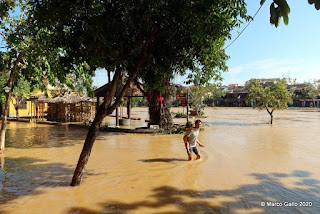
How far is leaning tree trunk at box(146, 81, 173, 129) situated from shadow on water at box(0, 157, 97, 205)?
8666 millimetres

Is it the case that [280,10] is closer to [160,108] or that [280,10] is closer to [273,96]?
[160,108]

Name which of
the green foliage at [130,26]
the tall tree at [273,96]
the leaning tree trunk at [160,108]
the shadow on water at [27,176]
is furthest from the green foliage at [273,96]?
the shadow on water at [27,176]

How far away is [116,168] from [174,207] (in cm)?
302

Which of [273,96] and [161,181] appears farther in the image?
[273,96]

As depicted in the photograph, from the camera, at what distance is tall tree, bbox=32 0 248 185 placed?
450 cm

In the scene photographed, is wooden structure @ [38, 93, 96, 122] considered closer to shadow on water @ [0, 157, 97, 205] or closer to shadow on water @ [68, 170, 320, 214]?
shadow on water @ [0, 157, 97, 205]

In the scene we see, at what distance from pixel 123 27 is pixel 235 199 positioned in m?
4.29

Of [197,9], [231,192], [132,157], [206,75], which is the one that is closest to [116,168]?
[132,157]

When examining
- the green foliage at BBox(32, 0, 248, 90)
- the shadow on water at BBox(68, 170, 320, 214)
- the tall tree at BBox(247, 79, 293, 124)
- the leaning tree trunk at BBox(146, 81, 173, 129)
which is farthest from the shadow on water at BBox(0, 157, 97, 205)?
the tall tree at BBox(247, 79, 293, 124)

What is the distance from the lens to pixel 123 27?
492cm

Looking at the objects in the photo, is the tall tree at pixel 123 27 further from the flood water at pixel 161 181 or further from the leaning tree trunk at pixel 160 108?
the leaning tree trunk at pixel 160 108

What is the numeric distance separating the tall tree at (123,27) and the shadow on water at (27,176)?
3.12ft

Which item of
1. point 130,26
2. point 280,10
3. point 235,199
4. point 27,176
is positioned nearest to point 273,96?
point 235,199

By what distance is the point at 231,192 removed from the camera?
513 centimetres
